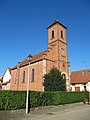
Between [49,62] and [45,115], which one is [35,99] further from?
[49,62]

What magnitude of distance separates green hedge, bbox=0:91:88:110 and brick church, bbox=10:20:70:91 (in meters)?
6.62

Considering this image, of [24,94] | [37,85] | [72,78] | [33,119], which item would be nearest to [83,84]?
[72,78]

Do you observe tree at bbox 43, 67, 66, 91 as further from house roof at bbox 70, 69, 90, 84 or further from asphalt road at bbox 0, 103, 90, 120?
house roof at bbox 70, 69, 90, 84

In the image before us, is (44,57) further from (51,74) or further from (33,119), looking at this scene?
(33,119)

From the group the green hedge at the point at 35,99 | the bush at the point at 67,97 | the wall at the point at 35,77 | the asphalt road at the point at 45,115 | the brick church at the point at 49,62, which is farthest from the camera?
the brick church at the point at 49,62

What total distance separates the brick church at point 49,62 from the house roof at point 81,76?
886 centimetres

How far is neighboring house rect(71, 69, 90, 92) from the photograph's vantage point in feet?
126

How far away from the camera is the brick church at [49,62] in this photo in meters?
28.8

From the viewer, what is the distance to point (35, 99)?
1662cm

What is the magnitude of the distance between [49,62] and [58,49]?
149 inches

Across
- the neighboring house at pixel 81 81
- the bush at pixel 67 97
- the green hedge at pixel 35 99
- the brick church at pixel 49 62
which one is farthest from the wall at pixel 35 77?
the neighboring house at pixel 81 81

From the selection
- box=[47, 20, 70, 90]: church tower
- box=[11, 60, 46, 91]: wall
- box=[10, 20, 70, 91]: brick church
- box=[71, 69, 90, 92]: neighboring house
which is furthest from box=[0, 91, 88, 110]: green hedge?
box=[71, 69, 90, 92]: neighboring house

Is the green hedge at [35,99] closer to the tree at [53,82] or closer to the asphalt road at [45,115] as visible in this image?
the asphalt road at [45,115]

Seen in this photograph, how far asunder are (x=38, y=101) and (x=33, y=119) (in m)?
6.03
